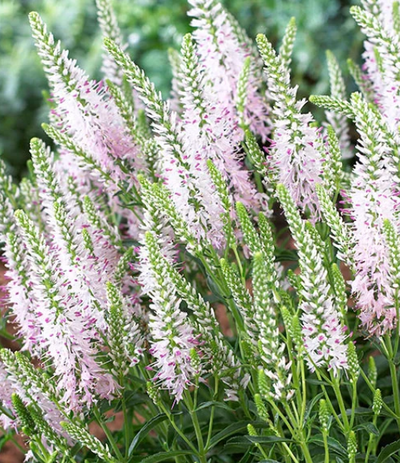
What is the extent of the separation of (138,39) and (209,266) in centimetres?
421

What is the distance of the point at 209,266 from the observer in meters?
1.54

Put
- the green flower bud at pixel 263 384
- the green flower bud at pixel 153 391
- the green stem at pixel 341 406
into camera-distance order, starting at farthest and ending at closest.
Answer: the green flower bud at pixel 153 391 < the green stem at pixel 341 406 < the green flower bud at pixel 263 384

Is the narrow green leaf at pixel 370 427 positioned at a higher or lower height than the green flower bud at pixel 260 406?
lower

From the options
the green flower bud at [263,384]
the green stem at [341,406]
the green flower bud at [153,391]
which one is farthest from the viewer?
the green flower bud at [153,391]

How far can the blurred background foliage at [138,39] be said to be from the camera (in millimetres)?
5074

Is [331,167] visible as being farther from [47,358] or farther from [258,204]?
[47,358]

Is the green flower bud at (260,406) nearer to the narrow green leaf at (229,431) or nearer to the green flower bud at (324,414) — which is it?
the green flower bud at (324,414)

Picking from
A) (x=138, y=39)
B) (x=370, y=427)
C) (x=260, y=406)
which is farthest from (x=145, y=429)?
(x=138, y=39)

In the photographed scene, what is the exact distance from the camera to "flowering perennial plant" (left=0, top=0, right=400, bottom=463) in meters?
1.34

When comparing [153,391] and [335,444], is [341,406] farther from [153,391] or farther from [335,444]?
[153,391]

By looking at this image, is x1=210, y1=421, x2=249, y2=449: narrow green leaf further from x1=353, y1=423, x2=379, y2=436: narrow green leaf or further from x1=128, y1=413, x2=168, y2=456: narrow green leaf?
x1=353, y1=423, x2=379, y2=436: narrow green leaf

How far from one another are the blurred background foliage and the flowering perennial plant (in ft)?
11.1

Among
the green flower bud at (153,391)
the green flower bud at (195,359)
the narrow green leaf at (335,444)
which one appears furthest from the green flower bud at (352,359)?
the green flower bud at (153,391)

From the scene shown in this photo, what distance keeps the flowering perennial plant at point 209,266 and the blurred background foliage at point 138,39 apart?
3381 millimetres
